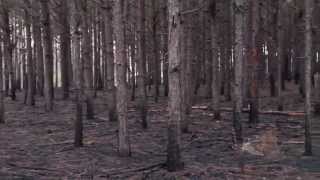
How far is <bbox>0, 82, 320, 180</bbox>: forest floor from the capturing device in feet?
33.1

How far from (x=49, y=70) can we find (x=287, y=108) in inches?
406

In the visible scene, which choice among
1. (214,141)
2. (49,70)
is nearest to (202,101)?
(49,70)

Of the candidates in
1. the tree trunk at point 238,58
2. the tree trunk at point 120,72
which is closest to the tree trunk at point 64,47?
the tree trunk at point 120,72

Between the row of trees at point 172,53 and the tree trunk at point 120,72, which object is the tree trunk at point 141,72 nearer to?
the row of trees at point 172,53

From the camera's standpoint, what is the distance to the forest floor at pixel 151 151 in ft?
33.1

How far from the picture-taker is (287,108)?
23.4m

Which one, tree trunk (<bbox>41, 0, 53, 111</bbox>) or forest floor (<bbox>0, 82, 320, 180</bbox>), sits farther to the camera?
tree trunk (<bbox>41, 0, 53, 111</bbox>)

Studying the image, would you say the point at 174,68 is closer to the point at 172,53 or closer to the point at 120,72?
the point at 172,53

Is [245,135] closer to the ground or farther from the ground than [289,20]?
closer to the ground

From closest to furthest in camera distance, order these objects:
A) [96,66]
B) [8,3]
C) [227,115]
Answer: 1. [227,115]
2. [8,3]
3. [96,66]

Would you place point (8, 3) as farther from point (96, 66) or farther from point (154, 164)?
point (154, 164)

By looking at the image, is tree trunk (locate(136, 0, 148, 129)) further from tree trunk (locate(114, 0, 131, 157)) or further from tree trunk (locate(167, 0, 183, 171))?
tree trunk (locate(167, 0, 183, 171))

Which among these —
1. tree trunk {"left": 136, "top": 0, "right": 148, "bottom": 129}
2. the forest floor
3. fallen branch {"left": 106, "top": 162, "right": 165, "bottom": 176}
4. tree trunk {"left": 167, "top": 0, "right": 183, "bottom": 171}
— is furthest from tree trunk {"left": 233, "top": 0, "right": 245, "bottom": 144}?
tree trunk {"left": 136, "top": 0, "right": 148, "bottom": 129}

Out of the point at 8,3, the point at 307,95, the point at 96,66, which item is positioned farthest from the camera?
the point at 96,66
